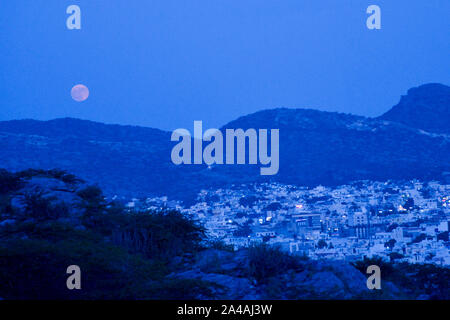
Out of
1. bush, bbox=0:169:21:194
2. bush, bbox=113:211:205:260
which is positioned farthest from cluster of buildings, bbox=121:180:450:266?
bush, bbox=0:169:21:194

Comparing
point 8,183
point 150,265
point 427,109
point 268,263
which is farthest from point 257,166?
point 268,263

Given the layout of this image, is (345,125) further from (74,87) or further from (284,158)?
(74,87)

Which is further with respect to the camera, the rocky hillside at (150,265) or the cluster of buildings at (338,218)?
the cluster of buildings at (338,218)

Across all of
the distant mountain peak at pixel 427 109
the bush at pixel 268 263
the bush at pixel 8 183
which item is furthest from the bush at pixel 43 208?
the distant mountain peak at pixel 427 109

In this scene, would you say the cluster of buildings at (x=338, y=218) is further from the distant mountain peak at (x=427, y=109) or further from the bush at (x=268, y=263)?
the distant mountain peak at (x=427, y=109)

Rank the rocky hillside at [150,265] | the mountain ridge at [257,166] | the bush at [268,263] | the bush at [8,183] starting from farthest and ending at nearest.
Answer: the mountain ridge at [257,166] < the bush at [8,183] < the bush at [268,263] < the rocky hillside at [150,265]
